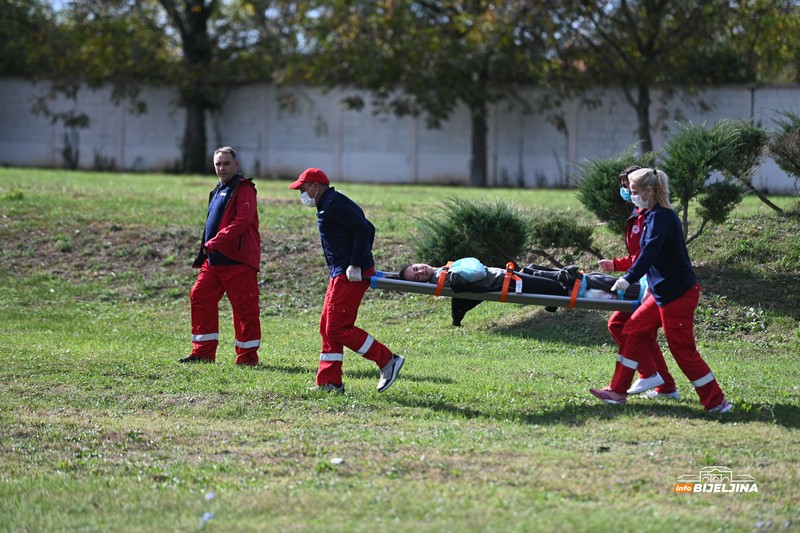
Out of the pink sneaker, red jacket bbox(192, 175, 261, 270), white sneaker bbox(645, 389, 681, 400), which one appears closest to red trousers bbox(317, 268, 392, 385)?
red jacket bbox(192, 175, 261, 270)

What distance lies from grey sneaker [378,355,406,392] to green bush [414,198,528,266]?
351 cm

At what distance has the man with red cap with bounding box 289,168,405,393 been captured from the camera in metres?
8.35

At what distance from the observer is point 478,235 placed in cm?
1193

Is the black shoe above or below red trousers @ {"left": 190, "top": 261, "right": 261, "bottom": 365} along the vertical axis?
below

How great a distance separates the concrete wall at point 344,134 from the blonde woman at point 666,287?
17.0 m

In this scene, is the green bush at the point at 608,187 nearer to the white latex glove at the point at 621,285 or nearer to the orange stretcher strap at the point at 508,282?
the orange stretcher strap at the point at 508,282

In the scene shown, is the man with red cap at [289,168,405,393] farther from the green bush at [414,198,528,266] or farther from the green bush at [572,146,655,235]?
the green bush at [572,146,655,235]

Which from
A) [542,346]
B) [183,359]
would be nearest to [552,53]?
[542,346]

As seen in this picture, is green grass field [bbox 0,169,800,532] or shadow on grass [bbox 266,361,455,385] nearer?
green grass field [bbox 0,169,800,532]

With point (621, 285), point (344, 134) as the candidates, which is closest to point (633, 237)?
point (621, 285)

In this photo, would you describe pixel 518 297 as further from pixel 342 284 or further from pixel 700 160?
pixel 700 160

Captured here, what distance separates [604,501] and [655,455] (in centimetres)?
96

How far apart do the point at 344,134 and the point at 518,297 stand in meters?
22.4

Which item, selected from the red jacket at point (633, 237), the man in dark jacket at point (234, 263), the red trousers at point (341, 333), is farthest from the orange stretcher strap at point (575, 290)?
the man in dark jacket at point (234, 263)
